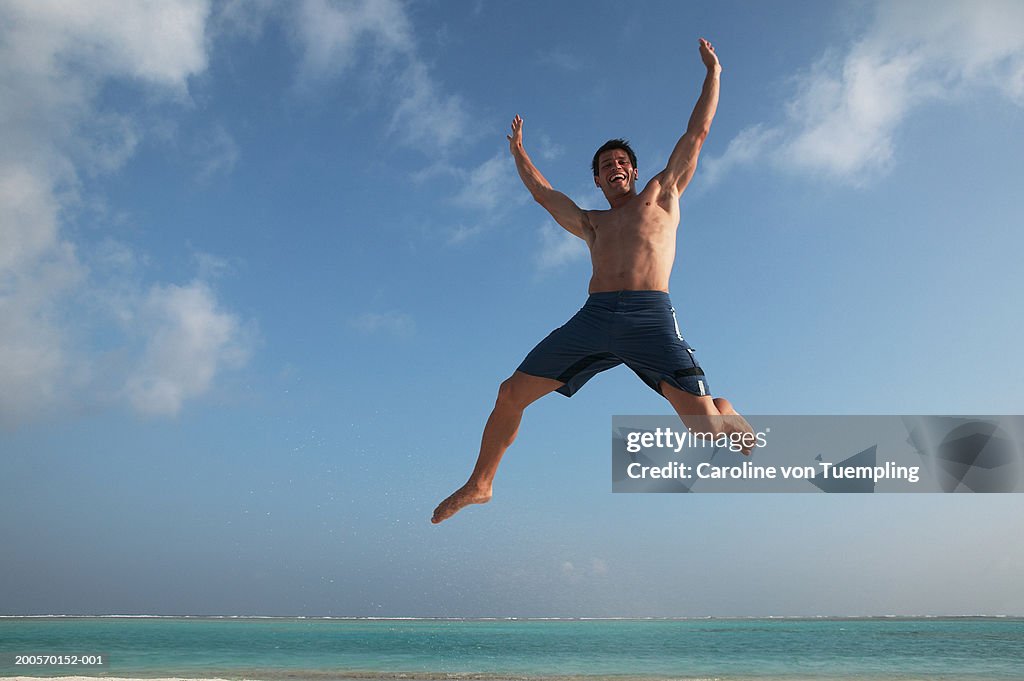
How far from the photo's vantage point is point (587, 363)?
675cm

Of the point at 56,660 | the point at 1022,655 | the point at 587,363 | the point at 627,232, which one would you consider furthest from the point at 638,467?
the point at 1022,655

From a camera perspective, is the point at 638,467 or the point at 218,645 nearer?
the point at 638,467

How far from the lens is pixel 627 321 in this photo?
6527 mm

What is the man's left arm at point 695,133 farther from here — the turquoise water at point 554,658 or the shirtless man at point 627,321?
the turquoise water at point 554,658

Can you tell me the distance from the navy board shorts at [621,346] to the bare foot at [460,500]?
3.62 ft

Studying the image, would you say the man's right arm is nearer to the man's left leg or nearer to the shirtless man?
the shirtless man

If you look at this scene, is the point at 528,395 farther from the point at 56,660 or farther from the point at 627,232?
the point at 56,660

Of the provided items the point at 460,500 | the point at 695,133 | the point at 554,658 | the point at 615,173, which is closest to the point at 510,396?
the point at 460,500

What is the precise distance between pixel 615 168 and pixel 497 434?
2516 millimetres

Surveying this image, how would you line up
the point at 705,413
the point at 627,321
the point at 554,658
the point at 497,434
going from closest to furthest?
the point at 705,413
the point at 627,321
the point at 497,434
the point at 554,658

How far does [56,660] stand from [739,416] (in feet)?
113

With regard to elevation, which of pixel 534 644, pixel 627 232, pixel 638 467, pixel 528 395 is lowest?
pixel 534 644

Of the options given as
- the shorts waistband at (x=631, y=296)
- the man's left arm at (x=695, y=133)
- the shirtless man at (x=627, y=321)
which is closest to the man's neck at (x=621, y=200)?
the shirtless man at (x=627, y=321)

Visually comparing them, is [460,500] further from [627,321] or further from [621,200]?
[621,200]
